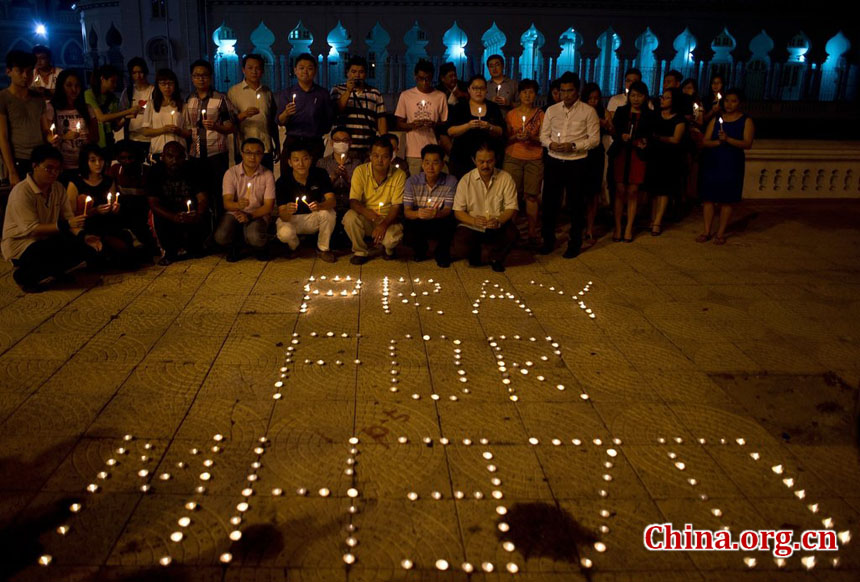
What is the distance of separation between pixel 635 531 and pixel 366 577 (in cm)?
109

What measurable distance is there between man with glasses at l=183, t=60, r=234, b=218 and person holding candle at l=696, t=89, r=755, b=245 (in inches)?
208

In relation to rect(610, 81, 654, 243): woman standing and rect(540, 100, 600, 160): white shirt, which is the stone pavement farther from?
rect(610, 81, 654, 243): woman standing

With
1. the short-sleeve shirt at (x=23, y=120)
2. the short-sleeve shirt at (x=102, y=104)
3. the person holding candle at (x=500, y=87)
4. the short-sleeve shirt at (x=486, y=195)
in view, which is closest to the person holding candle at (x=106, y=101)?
the short-sleeve shirt at (x=102, y=104)

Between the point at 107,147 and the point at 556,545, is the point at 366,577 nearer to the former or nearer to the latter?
the point at 556,545

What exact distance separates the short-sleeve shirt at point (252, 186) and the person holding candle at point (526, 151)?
2567mm

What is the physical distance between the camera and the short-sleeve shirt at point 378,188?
6.66 meters

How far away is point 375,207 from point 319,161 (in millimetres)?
903

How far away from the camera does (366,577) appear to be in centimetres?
241

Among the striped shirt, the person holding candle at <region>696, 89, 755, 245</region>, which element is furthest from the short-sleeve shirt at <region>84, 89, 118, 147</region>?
the person holding candle at <region>696, 89, 755, 245</region>

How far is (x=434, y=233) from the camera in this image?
21.7 ft

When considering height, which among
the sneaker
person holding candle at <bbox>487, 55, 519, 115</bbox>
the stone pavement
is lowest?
the stone pavement

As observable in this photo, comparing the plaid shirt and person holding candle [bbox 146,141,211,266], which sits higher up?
the plaid shirt

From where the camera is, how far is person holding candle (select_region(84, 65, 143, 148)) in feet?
A: 22.7

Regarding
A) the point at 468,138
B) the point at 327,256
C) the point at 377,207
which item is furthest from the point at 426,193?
the point at 327,256
